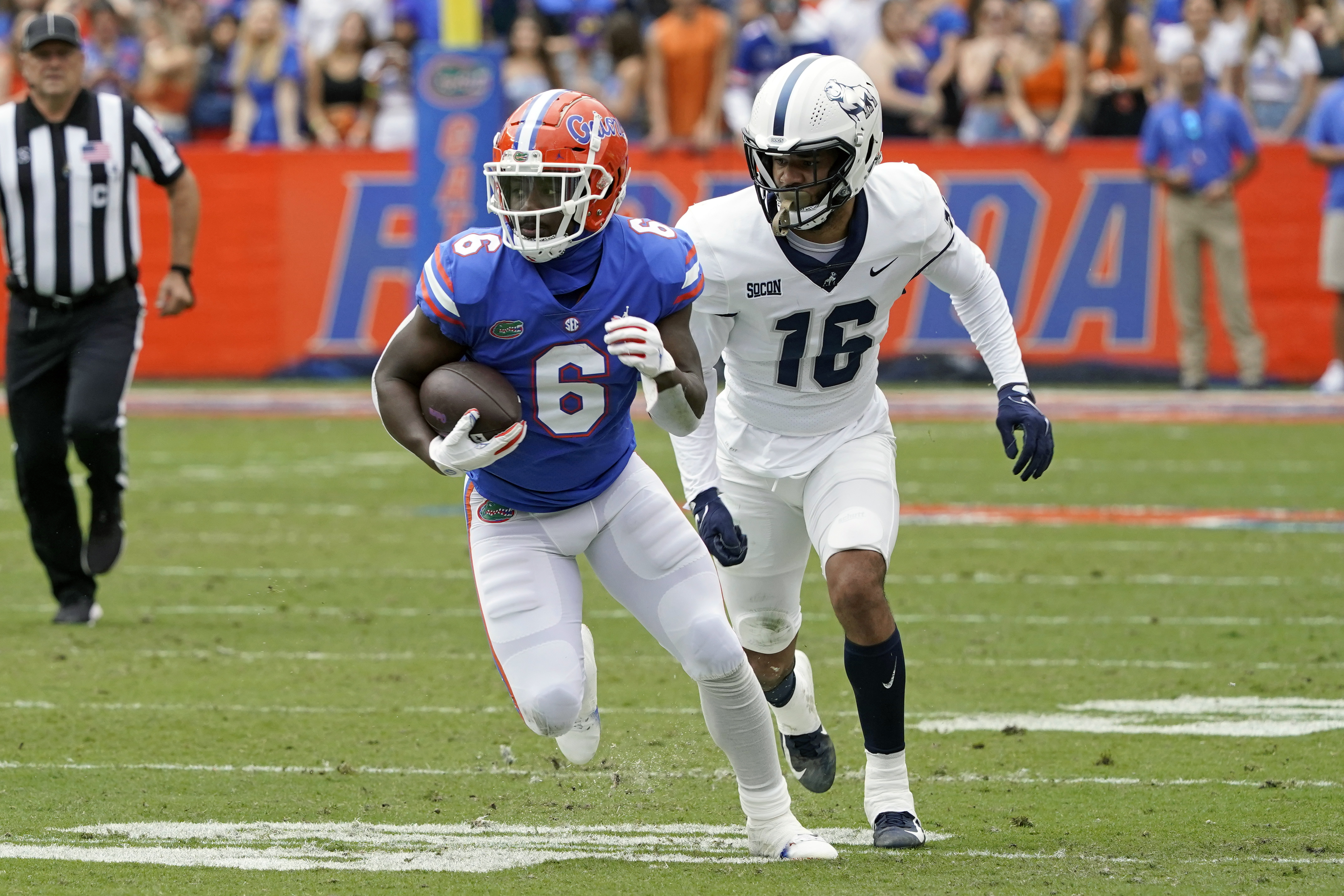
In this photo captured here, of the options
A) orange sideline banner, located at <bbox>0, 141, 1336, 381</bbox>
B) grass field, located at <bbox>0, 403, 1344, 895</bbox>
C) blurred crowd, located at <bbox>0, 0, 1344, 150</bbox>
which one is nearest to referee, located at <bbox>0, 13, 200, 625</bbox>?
grass field, located at <bbox>0, 403, 1344, 895</bbox>

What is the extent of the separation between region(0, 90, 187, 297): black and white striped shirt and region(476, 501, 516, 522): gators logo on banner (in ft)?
9.57

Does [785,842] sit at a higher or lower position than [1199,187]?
higher

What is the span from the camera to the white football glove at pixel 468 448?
3836mm

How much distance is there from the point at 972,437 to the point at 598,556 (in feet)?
23.9

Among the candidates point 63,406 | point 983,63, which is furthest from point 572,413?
point 983,63

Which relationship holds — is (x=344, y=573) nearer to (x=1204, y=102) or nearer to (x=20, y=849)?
(x=20, y=849)

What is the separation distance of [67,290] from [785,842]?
3.66 m

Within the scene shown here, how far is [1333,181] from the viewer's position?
40.2 feet

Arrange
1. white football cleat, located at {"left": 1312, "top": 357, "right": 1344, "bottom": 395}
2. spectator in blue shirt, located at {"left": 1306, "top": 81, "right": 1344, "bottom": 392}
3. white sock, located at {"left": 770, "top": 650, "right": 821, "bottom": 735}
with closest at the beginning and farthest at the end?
white sock, located at {"left": 770, "top": 650, "right": 821, "bottom": 735}, spectator in blue shirt, located at {"left": 1306, "top": 81, "right": 1344, "bottom": 392}, white football cleat, located at {"left": 1312, "top": 357, "right": 1344, "bottom": 395}

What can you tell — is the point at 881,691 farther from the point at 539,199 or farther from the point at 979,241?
the point at 979,241

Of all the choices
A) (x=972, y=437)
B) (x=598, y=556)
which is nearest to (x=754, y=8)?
(x=972, y=437)

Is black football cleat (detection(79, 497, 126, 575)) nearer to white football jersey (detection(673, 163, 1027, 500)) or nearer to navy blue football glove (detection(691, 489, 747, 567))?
white football jersey (detection(673, 163, 1027, 500))

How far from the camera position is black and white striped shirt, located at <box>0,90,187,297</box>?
22.0 feet

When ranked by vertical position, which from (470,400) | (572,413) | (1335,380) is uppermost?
(470,400)
